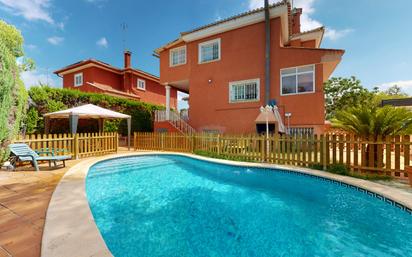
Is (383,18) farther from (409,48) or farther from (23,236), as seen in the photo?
(23,236)

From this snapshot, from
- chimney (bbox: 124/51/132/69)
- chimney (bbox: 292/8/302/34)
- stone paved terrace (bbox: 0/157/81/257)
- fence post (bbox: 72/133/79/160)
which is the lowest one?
stone paved terrace (bbox: 0/157/81/257)

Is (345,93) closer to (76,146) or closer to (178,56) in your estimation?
(178,56)

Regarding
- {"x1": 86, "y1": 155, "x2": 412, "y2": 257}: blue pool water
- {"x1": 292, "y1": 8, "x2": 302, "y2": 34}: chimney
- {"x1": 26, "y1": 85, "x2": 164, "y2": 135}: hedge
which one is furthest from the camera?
{"x1": 292, "y1": 8, "x2": 302, "y2": 34}: chimney

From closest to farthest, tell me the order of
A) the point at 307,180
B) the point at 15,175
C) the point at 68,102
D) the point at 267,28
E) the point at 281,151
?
the point at 15,175, the point at 307,180, the point at 281,151, the point at 267,28, the point at 68,102

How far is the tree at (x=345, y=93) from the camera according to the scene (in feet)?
67.6

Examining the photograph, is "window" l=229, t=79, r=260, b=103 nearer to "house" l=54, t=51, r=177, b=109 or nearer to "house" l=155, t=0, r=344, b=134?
"house" l=155, t=0, r=344, b=134

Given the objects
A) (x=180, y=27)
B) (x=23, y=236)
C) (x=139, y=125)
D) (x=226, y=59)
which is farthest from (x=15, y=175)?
(x=180, y=27)

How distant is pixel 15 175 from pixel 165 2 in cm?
1482

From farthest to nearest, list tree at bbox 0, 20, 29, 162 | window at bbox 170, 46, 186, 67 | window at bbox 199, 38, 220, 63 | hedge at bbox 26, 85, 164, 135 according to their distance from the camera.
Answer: window at bbox 170, 46, 186, 67, window at bbox 199, 38, 220, 63, hedge at bbox 26, 85, 164, 135, tree at bbox 0, 20, 29, 162

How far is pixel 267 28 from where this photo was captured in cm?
1265

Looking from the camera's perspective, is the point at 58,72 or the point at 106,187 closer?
the point at 106,187

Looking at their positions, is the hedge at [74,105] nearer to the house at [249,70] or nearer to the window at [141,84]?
the house at [249,70]

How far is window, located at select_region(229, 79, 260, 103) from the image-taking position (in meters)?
13.7

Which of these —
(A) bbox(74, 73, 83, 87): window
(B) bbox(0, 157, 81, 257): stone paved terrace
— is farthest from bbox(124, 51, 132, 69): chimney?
(B) bbox(0, 157, 81, 257): stone paved terrace
